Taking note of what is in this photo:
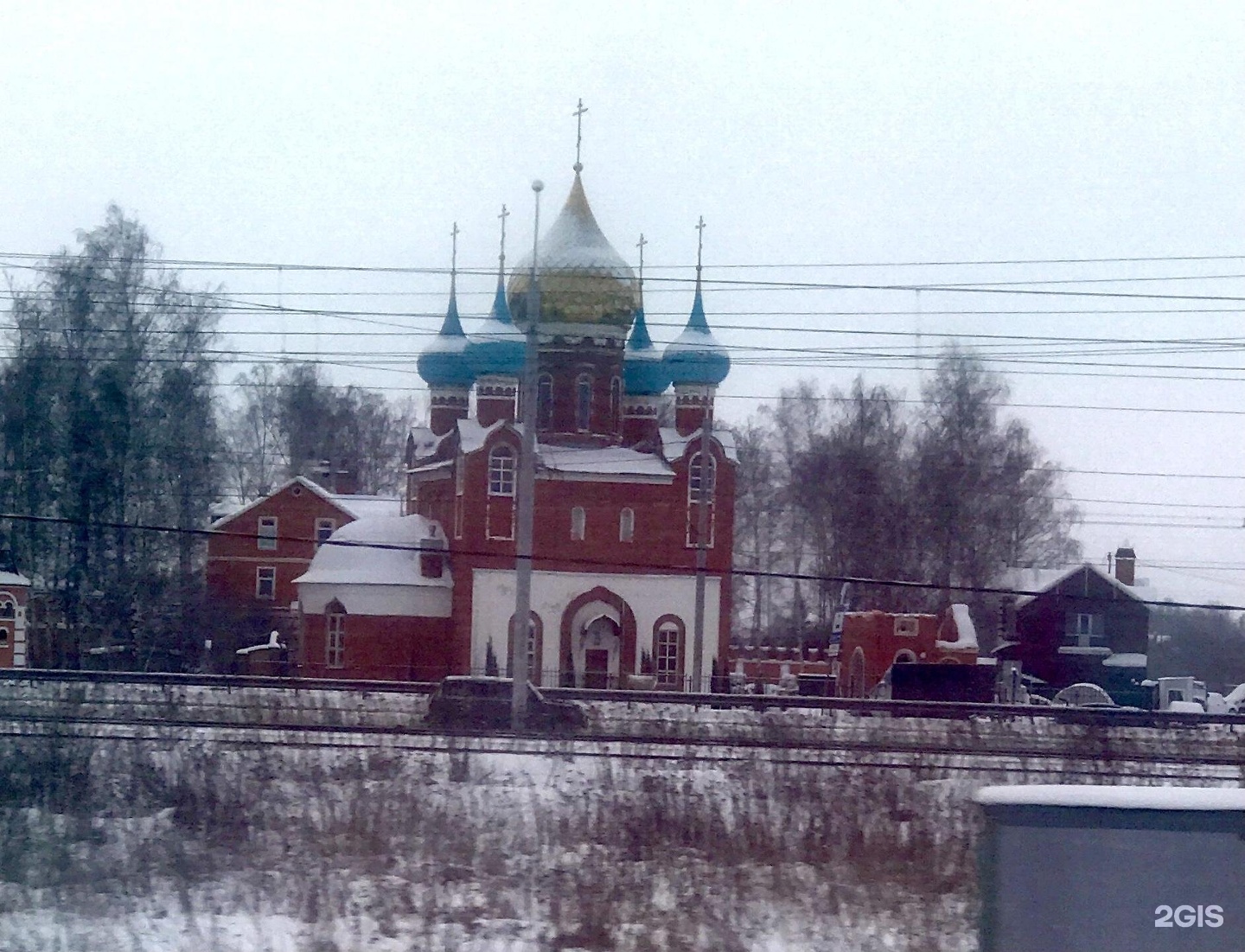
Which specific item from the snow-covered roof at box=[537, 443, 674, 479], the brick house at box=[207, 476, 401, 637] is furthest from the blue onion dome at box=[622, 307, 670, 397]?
the brick house at box=[207, 476, 401, 637]

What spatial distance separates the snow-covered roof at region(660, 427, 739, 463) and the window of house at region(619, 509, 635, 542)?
77.1 inches

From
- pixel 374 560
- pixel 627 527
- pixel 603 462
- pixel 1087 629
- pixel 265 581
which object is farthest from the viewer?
pixel 265 581

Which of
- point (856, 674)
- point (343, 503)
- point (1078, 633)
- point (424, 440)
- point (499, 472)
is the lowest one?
point (856, 674)

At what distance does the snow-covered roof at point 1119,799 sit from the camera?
249 inches

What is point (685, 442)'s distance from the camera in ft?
128

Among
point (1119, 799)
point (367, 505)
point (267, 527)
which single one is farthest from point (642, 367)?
point (1119, 799)

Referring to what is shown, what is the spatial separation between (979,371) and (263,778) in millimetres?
31592

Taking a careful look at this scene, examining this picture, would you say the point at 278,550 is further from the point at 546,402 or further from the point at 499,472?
the point at 499,472

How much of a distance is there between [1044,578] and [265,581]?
927 inches

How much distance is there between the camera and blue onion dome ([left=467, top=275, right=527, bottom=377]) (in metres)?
39.2

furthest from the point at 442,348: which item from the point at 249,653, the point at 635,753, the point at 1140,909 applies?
the point at 1140,909

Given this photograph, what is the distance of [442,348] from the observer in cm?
4331

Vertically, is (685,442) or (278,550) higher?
(685,442)

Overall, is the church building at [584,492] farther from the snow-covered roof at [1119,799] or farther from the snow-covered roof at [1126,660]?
the snow-covered roof at [1119,799]
